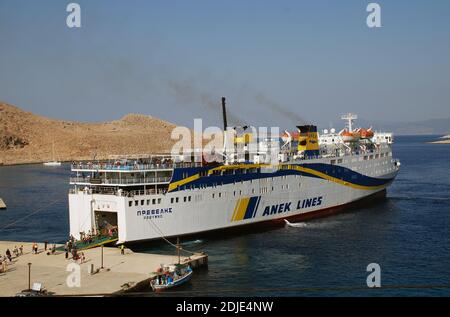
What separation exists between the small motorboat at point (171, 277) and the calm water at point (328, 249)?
2.06 feet

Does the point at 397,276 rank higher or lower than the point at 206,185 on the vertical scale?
lower

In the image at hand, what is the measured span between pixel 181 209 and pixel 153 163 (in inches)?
180

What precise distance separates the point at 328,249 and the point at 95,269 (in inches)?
670

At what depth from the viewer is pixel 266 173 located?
146 feet

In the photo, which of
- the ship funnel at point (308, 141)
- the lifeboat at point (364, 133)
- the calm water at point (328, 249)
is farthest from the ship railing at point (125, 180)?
the lifeboat at point (364, 133)

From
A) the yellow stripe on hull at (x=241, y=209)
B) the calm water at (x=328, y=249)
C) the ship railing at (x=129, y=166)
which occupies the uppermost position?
the ship railing at (x=129, y=166)

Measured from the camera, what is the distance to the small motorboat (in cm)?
2756

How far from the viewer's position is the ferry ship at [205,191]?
36.7 meters

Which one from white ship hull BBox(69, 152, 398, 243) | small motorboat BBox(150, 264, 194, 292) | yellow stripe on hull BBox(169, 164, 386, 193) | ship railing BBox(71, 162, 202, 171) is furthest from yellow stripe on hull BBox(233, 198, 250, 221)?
small motorboat BBox(150, 264, 194, 292)

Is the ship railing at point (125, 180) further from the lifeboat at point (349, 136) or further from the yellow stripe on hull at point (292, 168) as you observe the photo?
the lifeboat at point (349, 136)
